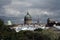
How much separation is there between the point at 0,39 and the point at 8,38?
2.07 meters

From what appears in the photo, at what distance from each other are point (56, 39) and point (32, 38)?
567 cm

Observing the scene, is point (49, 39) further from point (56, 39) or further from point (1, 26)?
point (1, 26)

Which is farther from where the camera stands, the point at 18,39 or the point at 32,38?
the point at 32,38

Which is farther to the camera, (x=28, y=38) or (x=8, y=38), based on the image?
(x=28, y=38)

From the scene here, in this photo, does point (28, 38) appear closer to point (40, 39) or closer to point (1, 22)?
point (40, 39)

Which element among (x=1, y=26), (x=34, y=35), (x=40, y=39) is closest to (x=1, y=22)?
(x=1, y=26)

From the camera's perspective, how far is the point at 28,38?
82062 millimetres

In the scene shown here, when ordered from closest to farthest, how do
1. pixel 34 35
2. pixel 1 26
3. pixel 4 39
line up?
1. pixel 4 39
2. pixel 34 35
3. pixel 1 26

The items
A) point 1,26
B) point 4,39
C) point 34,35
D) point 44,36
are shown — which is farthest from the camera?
point 1,26

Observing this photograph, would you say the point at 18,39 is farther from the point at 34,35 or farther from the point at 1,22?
the point at 1,22

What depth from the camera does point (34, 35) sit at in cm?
8650

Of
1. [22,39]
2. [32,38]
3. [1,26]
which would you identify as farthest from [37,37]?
[1,26]

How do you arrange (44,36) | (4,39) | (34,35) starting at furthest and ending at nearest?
(34,35), (44,36), (4,39)

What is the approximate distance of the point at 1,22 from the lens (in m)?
117
